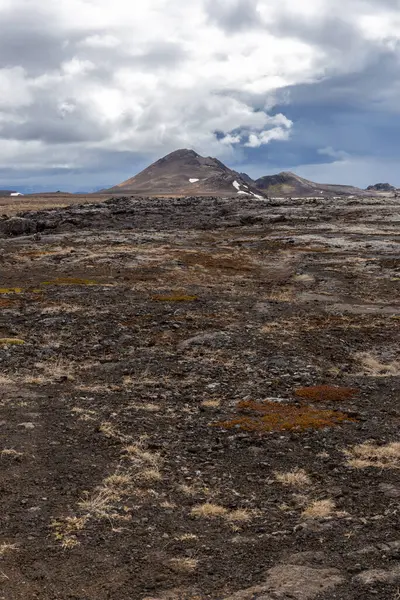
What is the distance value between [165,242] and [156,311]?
36289 mm

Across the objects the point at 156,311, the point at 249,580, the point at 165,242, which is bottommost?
the point at 249,580

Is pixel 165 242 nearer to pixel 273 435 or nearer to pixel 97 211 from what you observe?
pixel 97 211

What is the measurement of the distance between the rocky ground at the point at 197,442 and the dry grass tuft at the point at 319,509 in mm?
50

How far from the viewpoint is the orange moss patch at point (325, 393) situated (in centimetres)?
2106

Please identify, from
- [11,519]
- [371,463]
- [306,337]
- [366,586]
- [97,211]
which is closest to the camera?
[366,586]

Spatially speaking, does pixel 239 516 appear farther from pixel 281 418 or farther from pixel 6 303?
pixel 6 303

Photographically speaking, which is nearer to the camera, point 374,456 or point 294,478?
point 294,478

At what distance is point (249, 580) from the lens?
10664 millimetres

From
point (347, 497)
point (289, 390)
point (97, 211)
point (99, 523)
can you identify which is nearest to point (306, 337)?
point (289, 390)

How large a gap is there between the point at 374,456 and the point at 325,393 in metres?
5.34

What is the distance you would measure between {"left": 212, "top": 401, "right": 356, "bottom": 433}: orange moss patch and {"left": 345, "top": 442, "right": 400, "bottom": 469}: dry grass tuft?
6.17 ft

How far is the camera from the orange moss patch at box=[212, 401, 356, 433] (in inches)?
722

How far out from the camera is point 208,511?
43.4 feet

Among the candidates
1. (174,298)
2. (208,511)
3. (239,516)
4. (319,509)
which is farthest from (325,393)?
(174,298)
